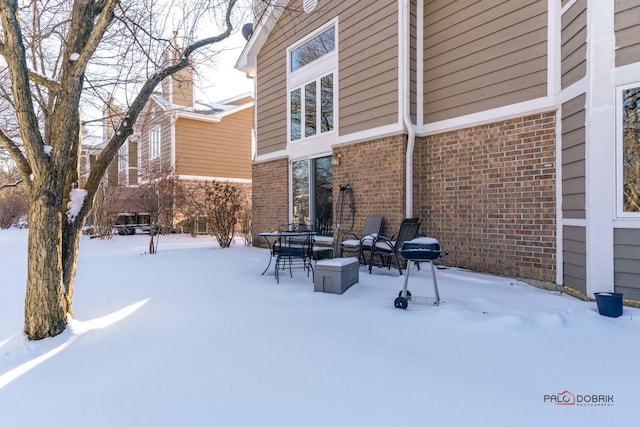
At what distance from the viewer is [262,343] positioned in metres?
2.72

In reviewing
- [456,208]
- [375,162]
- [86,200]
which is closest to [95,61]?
[86,200]

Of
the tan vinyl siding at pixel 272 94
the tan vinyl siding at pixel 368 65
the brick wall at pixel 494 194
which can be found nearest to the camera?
the brick wall at pixel 494 194

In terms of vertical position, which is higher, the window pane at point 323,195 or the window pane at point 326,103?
the window pane at point 326,103

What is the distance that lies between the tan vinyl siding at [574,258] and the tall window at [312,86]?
442cm

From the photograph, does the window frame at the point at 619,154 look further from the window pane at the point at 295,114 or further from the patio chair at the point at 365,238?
the window pane at the point at 295,114

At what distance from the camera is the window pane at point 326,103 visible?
23.7 ft

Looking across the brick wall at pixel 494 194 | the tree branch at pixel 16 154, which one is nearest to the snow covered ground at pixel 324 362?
the brick wall at pixel 494 194

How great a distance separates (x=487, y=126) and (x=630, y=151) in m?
1.87

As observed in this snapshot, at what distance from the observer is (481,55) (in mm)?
5160

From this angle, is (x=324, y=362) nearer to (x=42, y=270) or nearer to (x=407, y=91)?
(x=42, y=270)

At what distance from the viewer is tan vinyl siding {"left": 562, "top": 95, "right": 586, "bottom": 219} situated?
3896mm

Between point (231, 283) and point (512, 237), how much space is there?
369cm

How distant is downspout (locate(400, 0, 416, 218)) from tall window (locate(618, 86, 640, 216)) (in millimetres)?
2652

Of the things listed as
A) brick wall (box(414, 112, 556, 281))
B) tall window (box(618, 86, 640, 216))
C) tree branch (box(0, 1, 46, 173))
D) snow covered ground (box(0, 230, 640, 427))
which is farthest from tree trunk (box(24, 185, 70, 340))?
Answer: tall window (box(618, 86, 640, 216))
